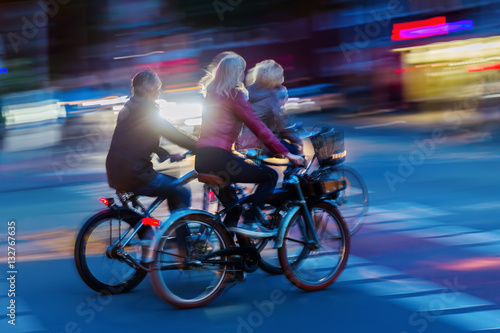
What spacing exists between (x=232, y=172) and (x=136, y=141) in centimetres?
74

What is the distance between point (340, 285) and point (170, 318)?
1377mm

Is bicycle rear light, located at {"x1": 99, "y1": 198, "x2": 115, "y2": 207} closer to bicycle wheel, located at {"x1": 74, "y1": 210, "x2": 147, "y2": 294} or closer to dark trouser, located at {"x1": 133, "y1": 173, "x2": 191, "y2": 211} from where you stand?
bicycle wheel, located at {"x1": 74, "y1": 210, "x2": 147, "y2": 294}

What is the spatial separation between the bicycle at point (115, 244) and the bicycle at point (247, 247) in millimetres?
311

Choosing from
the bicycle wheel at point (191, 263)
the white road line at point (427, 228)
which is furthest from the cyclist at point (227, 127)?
the white road line at point (427, 228)

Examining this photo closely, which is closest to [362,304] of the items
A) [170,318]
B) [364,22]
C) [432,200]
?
[170,318]

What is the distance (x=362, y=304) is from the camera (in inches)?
200

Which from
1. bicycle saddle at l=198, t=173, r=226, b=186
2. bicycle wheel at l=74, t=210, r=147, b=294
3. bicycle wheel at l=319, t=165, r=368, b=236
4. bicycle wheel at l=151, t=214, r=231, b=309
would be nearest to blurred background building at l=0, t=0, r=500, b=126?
bicycle wheel at l=319, t=165, r=368, b=236

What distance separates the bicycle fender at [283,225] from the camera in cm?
531

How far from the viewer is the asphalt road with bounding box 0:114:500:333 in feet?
15.8

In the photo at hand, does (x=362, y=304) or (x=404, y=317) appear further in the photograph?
(x=362, y=304)

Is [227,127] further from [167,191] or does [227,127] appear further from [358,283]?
[358,283]

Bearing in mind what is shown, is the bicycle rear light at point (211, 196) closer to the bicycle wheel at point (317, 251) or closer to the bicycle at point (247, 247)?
the bicycle at point (247, 247)

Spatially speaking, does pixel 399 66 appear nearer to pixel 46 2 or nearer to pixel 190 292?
pixel 46 2

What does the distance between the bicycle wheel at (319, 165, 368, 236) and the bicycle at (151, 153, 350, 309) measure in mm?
1780
